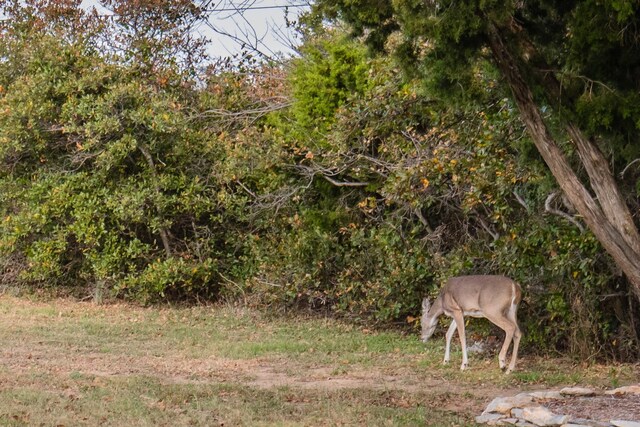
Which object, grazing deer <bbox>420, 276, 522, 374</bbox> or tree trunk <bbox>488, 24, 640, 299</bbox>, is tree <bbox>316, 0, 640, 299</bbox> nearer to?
tree trunk <bbox>488, 24, 640, 299</bbox>

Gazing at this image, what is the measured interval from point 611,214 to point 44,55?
559 inches

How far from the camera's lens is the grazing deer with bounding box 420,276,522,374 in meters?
12.4

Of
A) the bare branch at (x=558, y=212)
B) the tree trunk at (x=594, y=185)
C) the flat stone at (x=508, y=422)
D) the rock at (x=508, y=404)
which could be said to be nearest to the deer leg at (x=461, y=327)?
the bare branch at (x=558, y=212)

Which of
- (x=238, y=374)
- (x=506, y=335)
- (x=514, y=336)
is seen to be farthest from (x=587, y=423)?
(x=238, y=374)

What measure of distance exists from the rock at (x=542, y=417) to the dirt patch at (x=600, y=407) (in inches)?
11.9

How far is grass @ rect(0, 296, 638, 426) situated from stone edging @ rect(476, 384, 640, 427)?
0.91 ft

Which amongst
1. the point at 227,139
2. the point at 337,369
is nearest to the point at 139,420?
the point at 337,369

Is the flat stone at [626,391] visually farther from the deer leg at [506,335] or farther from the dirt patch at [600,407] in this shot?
the deer leg at [506,335]

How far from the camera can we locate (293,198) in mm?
17984

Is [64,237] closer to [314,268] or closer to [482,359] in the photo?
[314,268]

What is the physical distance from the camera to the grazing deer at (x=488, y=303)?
40.6 ft

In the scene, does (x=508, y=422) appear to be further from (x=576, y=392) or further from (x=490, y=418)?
(x=576, y=392)

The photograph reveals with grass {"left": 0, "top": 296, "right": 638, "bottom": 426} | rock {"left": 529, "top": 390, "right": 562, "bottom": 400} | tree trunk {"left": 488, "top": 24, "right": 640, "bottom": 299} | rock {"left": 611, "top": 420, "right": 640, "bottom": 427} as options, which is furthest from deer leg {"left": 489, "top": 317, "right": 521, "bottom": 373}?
rock {"left": 611, "top": 420, "right": 640, "bottom": 427}

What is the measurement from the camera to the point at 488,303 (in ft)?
41.1
